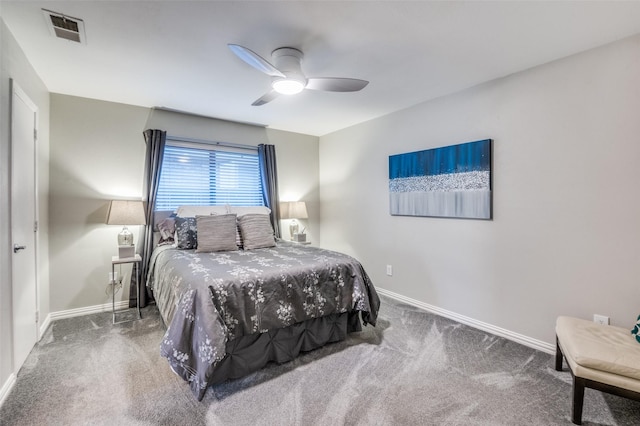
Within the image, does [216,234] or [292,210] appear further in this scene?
[292,210]

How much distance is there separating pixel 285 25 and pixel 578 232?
2.68 metres

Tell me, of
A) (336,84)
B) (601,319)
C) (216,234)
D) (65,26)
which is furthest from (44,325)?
(601,319)

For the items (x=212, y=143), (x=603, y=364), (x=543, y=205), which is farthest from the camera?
(x=212, y=143)

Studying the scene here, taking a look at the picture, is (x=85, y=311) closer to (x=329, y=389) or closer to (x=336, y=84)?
(x=329, y=389)

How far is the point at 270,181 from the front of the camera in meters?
4.47

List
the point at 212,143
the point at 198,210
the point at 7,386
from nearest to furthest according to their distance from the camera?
the point at 7,386
the point at 198,210
the point at 212,143

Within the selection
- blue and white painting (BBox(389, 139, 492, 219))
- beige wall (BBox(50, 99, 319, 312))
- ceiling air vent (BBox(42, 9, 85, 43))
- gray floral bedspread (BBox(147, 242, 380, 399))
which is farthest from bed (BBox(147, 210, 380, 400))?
ceiling air vent (BBox(42, 9, 85, 43))

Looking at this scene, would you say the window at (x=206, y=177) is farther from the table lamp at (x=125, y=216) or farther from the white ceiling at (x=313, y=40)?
the white ceiling at (x=313, y=40)

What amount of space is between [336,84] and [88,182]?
2975 millimetres

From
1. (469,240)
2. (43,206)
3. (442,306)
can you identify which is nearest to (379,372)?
(442,306)

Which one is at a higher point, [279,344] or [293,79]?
[293,79]

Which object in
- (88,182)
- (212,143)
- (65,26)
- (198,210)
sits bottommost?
(198,210)

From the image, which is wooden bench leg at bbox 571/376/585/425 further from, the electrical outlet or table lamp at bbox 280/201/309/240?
table lamp at bbox 280/201/309/240

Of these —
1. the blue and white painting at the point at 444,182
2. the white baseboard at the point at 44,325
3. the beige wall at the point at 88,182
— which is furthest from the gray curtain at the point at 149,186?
the blue and white painting at the point at 444,182
